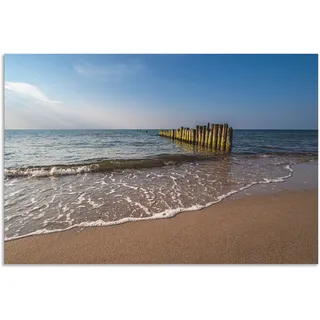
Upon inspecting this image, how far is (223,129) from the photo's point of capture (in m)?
10.6

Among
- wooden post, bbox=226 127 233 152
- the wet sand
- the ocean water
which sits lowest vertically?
the wet sand

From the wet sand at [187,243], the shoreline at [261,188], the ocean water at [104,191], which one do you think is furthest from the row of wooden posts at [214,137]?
the wet sand at [187,243]

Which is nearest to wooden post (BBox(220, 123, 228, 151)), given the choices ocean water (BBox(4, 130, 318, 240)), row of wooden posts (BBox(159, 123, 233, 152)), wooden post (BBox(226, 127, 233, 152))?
row of wooden posts (BBox(159, 123, 233, 152))

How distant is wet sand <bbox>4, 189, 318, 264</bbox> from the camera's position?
2.35m

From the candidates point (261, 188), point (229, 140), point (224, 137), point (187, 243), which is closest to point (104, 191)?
point (187, 243)

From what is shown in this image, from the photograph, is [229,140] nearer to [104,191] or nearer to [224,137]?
[224,137]

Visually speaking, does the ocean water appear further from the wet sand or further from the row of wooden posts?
the row of wooden posts

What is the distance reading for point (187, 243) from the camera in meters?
2.48

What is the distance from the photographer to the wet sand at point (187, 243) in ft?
A: 7.72

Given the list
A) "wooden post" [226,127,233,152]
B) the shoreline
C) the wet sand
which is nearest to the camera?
the wet sand

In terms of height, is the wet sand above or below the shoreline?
below

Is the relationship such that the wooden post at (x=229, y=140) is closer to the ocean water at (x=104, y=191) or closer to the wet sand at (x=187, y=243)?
the ocean water at (x=104, y=191)
